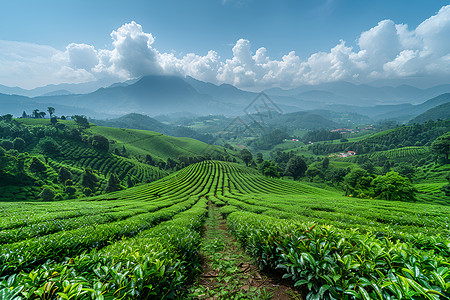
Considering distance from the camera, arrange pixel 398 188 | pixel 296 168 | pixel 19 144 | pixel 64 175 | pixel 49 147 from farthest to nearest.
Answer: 1. pixel 49 147
2. pixel 296 168
3. pixel 19 144
4. pixel 64 175
5. pixel 398 188

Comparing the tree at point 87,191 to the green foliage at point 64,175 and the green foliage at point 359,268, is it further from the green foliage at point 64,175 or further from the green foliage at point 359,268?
the green foliage at point 359,268

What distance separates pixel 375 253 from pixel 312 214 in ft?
31.5

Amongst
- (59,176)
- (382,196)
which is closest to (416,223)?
(382,196)

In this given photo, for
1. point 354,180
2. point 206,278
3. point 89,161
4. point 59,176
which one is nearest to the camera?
point 206,278

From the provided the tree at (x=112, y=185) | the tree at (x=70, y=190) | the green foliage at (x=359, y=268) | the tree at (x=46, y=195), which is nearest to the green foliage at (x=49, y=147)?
the tree at (x=70, y=190)

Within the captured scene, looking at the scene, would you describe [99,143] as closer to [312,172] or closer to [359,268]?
[359,268]

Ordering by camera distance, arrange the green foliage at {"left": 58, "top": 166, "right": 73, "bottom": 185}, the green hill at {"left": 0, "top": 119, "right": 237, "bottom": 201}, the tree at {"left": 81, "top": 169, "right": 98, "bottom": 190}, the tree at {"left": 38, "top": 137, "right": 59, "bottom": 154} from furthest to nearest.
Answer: the tree at {"left": 38, "top": 137, "right": 59, "bottom": 154}, the green foliage at {"left": 58, "top": 166, "right": 73, "bottom": 185}, the tree at {"left": 81, "top": 169, "right": 98, "bottom": 190}, the green hill at {"left": 0, "top": 119, "right": 237, "bottom": 201}

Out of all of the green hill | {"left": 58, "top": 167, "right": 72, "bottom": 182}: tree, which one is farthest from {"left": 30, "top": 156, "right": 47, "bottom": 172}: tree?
{"left": 58, "top": 167, "right": 72, "bottom": 182}: tree

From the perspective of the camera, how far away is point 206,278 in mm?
4613

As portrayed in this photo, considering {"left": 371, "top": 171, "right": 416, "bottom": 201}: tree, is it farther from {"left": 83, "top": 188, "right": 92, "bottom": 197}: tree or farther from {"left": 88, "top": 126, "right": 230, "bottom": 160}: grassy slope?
{"left": 88, "top": 126, "right": 230, "bottom": 160}: grassy slope

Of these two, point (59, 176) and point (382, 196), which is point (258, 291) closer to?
→ point (382, 196)

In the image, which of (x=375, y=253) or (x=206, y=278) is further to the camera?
(x=206, y=278)

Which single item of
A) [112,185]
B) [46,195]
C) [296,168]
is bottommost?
[46,195]

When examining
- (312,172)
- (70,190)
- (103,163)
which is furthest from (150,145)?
(312,172)
